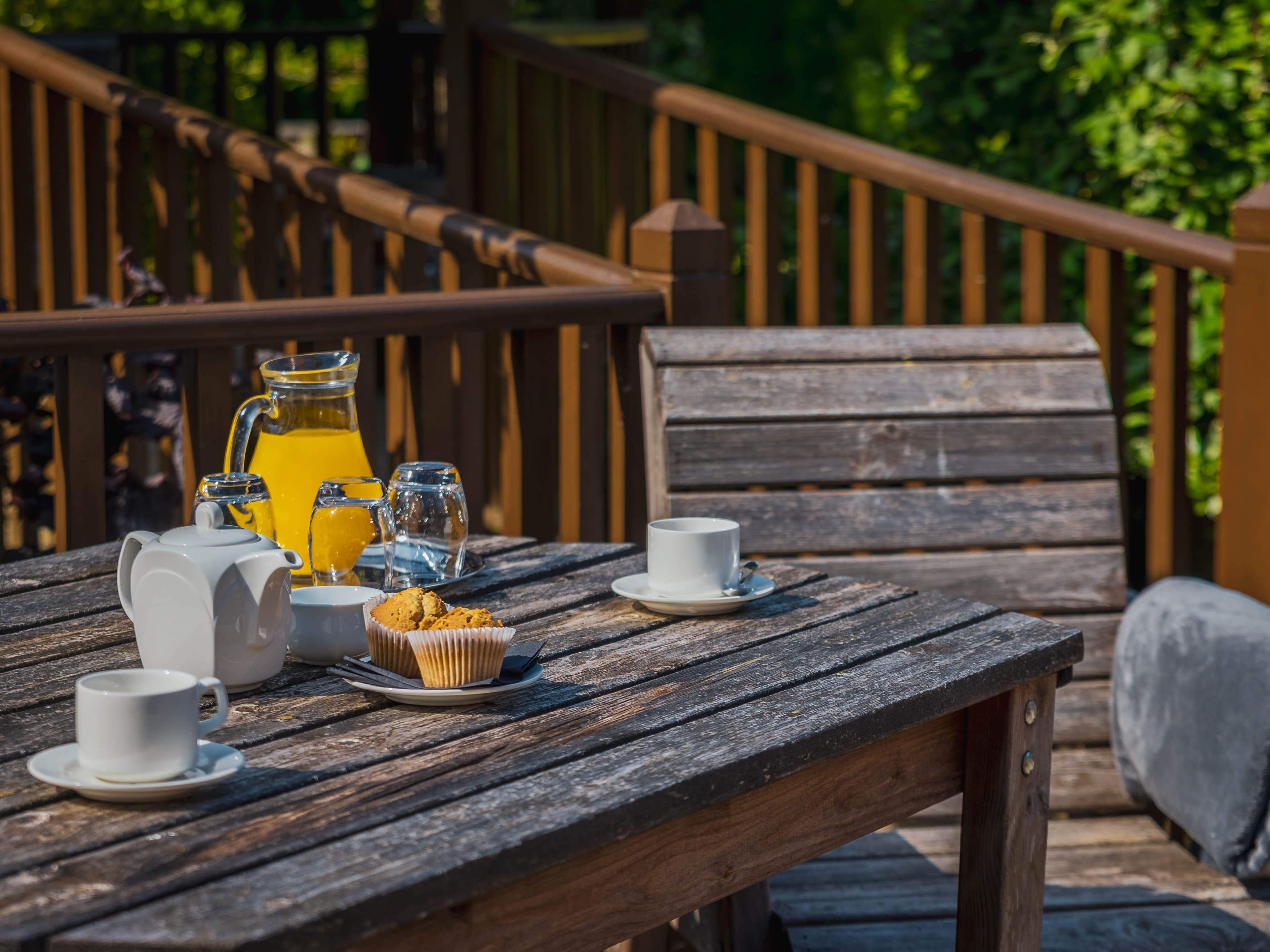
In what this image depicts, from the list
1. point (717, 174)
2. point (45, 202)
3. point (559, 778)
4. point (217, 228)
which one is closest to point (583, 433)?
point (717, 174)

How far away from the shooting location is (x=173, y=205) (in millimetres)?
3732

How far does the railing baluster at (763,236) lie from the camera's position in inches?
144

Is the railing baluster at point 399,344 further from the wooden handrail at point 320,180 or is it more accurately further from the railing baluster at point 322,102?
the railing baluster at point 322,102

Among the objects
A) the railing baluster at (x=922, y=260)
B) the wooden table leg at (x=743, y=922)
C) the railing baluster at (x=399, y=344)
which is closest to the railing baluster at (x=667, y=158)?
the railing baluster at (x=922, y=260)

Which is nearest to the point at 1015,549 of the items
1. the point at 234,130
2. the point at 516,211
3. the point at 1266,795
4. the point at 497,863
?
the point at 1266,795

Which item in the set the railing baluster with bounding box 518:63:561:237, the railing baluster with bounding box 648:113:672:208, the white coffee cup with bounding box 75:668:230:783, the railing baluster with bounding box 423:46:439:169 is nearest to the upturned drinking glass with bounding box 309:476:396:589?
the white coffee cup with bounding box 75:668:230:783

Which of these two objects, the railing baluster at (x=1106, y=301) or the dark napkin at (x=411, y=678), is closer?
the dark napkin at (x=411, y=678)

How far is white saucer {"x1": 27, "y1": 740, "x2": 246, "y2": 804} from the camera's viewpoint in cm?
108

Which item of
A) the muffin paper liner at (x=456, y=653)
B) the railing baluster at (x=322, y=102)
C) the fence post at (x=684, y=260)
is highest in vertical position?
the railing baluster at (x=322, y=102)

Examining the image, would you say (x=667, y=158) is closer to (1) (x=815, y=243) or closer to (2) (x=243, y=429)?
(1) (x=815, y=243)

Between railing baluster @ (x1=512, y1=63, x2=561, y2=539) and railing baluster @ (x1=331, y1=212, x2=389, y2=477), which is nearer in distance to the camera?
railing baluster @ (x1=512, y1=63, x2=561, y2=539)

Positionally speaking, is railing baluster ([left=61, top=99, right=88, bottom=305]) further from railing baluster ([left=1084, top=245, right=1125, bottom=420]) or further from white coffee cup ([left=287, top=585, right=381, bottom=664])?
white coffee cup ([left=287, top=585, right=381, bottom=664])

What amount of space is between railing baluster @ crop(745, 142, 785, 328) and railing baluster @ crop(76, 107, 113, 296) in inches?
64.3

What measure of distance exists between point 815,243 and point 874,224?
6.4 inches
